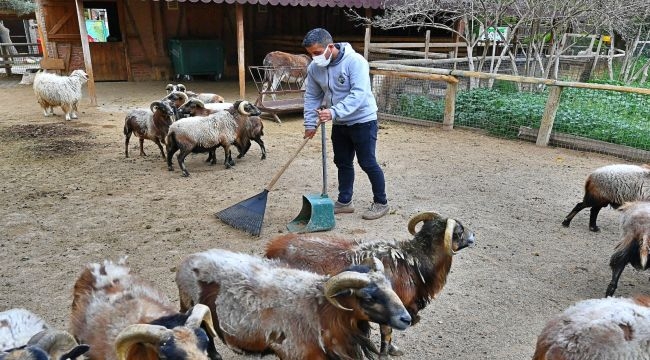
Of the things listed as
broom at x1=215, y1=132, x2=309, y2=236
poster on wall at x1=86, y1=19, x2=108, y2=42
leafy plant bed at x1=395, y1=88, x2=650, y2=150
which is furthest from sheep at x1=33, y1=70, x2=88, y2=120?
poster on wall at x1=86, y1=19, x2=108, y2=42

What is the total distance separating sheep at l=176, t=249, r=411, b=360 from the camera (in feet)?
9.05

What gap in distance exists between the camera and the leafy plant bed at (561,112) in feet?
28.7

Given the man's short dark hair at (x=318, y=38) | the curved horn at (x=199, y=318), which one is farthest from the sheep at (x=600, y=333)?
the man's short dark hair at (x=318, y=38)

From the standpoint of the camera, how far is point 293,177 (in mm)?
7723

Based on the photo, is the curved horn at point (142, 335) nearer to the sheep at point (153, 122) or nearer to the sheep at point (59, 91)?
the sheep at point (153, 122)

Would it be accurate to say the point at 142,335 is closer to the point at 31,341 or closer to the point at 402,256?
the point at 31,341

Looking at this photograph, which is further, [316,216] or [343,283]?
[316,216]

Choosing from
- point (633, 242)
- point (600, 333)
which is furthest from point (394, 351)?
point (633, 242)

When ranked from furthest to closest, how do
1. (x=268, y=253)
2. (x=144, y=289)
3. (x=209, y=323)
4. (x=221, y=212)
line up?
(x=221, y=212) < (x=268, y=253) < (x=144, y=289) < (x=209, y=323)

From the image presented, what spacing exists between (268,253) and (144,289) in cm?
103

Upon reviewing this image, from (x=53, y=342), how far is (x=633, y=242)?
14.5ft

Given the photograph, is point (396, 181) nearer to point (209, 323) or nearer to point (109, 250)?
point (109, 250)

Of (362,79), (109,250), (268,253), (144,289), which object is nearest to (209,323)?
(144,289)

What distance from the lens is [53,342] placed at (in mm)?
2416
